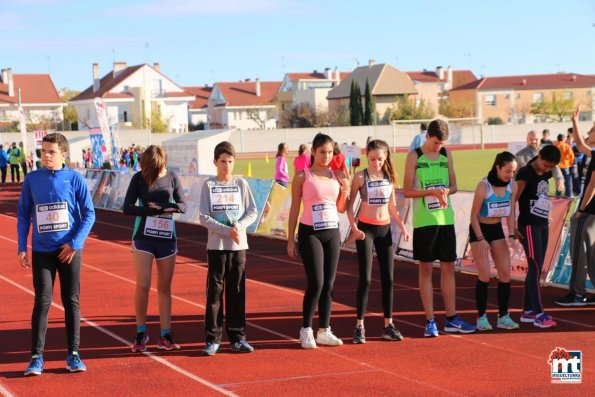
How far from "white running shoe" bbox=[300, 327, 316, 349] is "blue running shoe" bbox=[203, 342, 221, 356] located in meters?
0.80

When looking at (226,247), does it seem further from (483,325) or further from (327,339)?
(483,325)

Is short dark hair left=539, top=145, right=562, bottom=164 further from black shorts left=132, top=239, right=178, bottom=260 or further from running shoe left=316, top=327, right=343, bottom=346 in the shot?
black shorts left=132, top=239, right=178, bottom=260

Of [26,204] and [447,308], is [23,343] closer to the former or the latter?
[26,204]

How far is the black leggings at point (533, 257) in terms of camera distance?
10.3 m

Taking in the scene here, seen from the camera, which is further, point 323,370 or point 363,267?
point 363,267

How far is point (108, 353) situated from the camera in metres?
9.32

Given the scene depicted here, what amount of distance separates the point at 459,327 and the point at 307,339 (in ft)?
5.31

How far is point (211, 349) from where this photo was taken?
29.8 ft

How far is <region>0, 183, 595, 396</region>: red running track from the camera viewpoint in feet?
25.6

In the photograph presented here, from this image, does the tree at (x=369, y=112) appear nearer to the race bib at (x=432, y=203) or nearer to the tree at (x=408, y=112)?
the tree at (x=408, y=112)

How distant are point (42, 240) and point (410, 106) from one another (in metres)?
98.5

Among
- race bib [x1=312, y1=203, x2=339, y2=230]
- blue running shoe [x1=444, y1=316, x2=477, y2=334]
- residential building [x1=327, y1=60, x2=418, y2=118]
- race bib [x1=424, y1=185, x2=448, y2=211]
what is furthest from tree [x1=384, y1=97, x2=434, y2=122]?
race bib [x1=312, y1=203, x2=339, y2=230]

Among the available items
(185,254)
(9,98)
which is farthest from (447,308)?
(9,98)

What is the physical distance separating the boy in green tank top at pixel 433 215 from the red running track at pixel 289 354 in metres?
0.38
